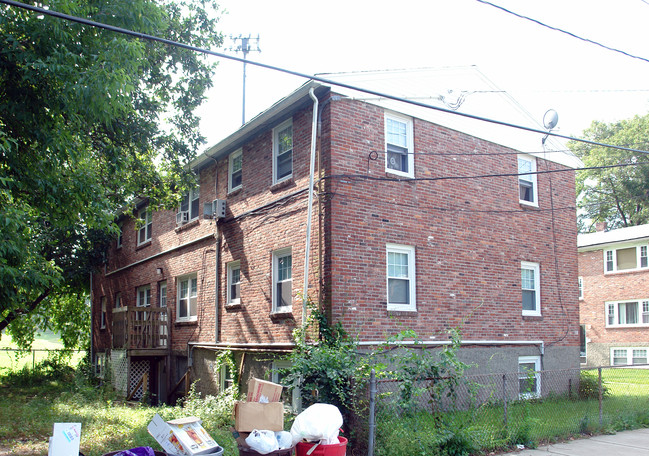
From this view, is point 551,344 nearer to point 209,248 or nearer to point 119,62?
point 209,248

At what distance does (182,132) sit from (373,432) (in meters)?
9.60

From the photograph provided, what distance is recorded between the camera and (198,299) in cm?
1720

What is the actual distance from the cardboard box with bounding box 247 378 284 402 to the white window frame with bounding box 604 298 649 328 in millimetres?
24268

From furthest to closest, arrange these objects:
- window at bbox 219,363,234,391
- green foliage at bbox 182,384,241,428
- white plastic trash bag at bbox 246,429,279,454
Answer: window at bbox 219,363,234,391, green foliage at bbox 182,384,241,428, white plastic trash bag at bbox 246,429,279,454

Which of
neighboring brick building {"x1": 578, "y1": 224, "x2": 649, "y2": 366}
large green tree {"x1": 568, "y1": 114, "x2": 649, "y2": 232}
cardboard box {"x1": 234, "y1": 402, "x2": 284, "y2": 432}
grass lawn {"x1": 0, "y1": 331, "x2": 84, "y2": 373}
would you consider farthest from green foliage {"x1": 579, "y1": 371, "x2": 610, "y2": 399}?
large green tree {"x1": 568, "y1": 114, "x2": 649, "y2": 232}

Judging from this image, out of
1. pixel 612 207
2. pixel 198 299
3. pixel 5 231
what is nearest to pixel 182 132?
pixel 198 299

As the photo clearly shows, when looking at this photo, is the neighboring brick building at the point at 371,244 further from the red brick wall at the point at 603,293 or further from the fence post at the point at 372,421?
the red brick wall at the point at 603,293

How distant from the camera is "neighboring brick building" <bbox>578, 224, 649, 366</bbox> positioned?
1086 inches

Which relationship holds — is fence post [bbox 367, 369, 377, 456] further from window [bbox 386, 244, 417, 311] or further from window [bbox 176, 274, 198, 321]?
window [bbox 176, 274, 198, 321]

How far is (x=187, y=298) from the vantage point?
717 inches

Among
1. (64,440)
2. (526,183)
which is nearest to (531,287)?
(526,183)

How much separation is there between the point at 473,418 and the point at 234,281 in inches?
305

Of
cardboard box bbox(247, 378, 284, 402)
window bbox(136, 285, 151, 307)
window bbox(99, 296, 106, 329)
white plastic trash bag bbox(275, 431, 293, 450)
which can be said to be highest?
window bbox(136, 285, 151, 307)

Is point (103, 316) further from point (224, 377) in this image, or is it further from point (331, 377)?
point (331, 377)
